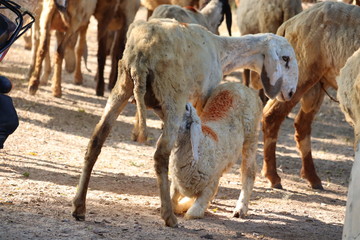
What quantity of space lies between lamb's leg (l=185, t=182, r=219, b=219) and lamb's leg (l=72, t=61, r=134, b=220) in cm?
97

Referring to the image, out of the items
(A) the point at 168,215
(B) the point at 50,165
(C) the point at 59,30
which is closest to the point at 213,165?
(A) the point at 168,215

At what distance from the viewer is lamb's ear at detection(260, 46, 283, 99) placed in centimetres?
741

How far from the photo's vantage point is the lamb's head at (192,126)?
6430 mm

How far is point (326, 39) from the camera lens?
8.77 meters

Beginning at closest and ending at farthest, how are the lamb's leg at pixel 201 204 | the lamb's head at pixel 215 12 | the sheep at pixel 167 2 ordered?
the lamb's leg at pixel 201 204
the lamb's head at pixel 215 12
the sheep at pixel 167 2

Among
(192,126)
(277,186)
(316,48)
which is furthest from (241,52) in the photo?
(277,186)

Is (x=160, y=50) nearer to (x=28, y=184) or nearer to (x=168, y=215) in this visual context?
(x=168, y=215)

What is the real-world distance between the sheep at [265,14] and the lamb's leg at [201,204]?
171 inches

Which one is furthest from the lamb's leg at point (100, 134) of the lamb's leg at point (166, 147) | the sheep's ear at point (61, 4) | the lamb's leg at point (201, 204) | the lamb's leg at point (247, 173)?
the sheep's ear at point (61, 4)

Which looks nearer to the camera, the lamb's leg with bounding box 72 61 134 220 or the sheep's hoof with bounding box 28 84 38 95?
the lamb's leg with bounding box 72 61 134 220

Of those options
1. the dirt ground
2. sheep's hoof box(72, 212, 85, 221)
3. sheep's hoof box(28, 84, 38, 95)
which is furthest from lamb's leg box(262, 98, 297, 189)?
sheep's hoof box(28, 84, 38, 95)

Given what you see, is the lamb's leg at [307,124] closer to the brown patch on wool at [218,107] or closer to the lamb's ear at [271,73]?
the lamb's ear at [271,73]

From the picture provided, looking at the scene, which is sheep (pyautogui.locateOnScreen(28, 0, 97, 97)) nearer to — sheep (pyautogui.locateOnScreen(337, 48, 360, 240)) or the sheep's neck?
the sheep's neck

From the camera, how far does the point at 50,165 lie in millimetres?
8539
